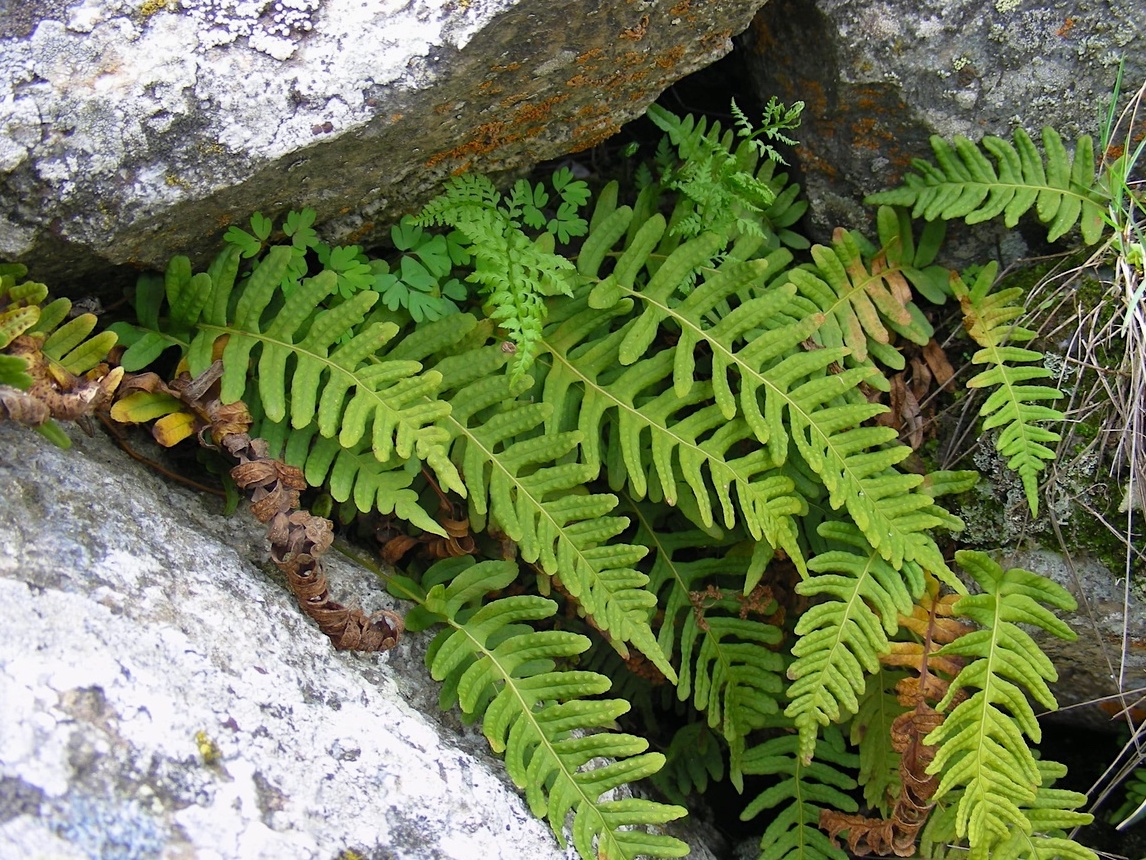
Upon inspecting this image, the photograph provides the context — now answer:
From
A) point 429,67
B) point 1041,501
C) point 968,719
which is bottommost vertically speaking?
point 968,719

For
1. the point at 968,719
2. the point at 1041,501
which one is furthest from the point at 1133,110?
the point at 968,719

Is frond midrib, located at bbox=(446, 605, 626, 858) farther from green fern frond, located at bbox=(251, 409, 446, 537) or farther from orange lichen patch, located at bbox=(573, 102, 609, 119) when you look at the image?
orange lichen patch, located at bbox=(573, 102, 609, 119)

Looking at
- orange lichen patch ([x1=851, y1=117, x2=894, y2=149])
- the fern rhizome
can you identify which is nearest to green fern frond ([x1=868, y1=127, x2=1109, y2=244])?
the fern rhizome

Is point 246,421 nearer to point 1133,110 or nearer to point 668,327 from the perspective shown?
point 668,327

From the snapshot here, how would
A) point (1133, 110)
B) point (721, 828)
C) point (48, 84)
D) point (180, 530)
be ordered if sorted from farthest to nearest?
point (721, 828), point (1133, 110), point (180, 530), point (48, 84)

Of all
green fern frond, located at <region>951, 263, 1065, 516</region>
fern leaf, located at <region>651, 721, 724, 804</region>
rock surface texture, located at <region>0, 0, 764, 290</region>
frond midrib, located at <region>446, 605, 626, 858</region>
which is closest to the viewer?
rock surface texture, located at <region>0, 0, 764, 290</region>

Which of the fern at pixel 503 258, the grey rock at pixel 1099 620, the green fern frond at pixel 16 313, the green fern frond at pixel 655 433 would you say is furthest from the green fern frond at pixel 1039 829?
the green fern frond at pixel 16 313
